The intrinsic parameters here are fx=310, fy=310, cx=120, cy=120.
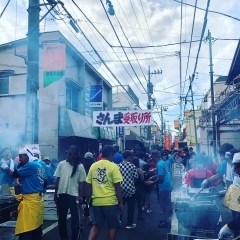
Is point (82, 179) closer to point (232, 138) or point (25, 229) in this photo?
point (25, 229)

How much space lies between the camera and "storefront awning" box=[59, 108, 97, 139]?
15445 millimetres

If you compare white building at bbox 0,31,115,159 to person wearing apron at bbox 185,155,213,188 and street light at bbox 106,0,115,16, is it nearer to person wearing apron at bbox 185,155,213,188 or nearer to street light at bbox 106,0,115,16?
street light at bbox 106,0,115,16

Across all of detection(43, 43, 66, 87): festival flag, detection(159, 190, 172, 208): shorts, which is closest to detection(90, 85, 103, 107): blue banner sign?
detection(43, 43, 66, 87): festival flag

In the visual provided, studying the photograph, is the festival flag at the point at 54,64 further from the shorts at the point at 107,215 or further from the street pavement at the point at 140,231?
the shorts at the point at 107,215

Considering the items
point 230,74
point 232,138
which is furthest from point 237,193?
point 232,138

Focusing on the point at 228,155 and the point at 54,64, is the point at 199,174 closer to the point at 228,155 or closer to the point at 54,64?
the point at 228,155

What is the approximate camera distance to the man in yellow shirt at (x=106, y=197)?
506cm

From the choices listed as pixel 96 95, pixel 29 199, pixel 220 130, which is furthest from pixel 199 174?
pixel 220 130

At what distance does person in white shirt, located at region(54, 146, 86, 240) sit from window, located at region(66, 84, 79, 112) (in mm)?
11846

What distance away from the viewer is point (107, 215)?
5059mm

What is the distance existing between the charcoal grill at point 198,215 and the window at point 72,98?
13127 mm

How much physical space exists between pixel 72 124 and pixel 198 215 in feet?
37.6

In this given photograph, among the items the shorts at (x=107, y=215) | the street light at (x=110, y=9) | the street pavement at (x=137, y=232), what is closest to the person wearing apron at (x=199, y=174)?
the street pavement at (x=137, y=232)

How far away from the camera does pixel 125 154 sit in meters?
7.18
